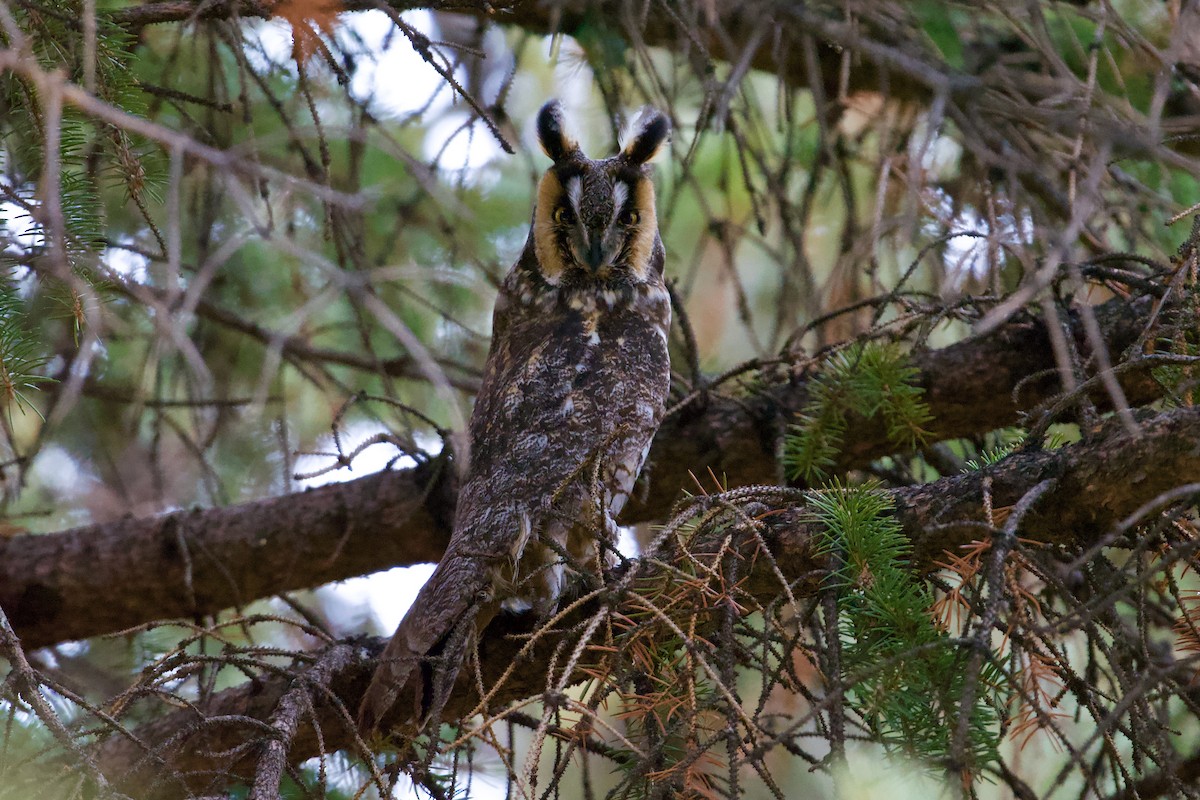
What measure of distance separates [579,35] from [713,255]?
2.62 meters

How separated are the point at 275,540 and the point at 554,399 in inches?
36.0

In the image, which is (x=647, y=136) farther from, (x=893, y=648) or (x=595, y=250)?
(x=893, y=648)

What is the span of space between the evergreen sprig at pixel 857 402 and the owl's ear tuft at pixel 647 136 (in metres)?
0.75

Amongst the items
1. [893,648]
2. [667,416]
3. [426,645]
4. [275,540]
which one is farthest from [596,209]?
[893,648]

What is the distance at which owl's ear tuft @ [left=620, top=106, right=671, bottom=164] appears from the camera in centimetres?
247

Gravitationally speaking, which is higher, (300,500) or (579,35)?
(579,35)

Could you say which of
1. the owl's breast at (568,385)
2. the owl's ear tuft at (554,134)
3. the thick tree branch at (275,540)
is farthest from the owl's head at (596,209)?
the thick tree branch at (275,540)

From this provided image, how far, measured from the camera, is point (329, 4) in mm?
1504

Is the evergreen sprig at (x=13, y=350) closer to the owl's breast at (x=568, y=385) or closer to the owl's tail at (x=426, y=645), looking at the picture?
the owl's tail at (x=426, y=645)

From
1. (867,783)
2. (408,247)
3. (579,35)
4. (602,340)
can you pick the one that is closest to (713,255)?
(408,247)

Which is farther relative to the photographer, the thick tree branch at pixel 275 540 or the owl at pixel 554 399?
the thick tree branch at pixel 275 540

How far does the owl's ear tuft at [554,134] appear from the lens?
8.18 ft

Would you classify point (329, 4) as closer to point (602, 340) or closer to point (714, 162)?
point (602, 340)

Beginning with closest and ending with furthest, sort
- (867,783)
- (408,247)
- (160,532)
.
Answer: (867,783)
(160,532)
(408,247)
